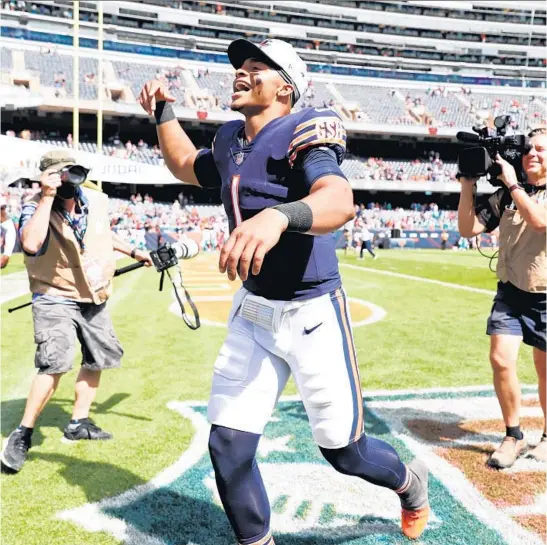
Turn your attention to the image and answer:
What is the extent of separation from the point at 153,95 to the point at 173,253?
940 mm

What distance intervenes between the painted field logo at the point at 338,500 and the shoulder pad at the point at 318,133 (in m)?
1.82

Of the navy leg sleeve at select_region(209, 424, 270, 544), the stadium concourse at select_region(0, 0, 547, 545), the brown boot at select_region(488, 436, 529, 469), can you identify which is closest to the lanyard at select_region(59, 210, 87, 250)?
the stadium concourse at select_region(0, 0, 547, 545)

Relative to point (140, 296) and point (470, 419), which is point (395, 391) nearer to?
point (470, 419)

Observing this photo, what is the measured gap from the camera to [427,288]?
1337 cm

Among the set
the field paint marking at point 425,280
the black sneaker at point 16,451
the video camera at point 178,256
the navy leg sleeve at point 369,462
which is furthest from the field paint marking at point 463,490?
the field paint marking at point 425,280

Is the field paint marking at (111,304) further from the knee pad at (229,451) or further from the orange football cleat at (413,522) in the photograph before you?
the orange football cleat at (413,522)

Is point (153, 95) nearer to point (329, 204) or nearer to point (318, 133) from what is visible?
point (318, 133)

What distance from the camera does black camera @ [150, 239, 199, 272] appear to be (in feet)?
11.0

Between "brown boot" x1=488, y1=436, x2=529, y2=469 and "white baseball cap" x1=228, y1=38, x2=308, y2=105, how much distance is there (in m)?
2.49

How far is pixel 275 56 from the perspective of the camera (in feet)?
7.98

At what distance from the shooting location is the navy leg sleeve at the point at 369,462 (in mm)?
2551

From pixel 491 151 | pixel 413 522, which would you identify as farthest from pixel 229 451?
pixel 491 151

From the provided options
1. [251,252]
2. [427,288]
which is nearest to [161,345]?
[251,252]

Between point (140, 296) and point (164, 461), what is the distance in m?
8.56
